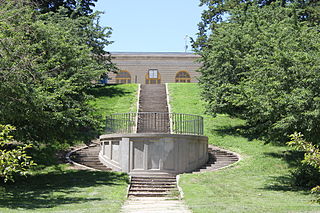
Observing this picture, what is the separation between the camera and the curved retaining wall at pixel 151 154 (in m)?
21.0

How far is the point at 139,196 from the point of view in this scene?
57.3 ft

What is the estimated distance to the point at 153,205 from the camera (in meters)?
14.5

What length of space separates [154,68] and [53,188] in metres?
45.2

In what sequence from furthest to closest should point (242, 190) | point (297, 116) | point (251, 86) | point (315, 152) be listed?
point (251, 86), point (242, 190), point (297, 116), point (315, 152)

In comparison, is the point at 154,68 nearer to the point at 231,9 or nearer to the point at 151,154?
the point at 231,9

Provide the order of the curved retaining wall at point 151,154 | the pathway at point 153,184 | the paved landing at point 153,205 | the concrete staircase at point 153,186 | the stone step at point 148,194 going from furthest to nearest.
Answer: the curved retaining wall at point 151,154 < the concrete staircase at point 153,186 < the stone step at point 148,194 < the pathway at point 153,184 < the paved landing at point 153,205

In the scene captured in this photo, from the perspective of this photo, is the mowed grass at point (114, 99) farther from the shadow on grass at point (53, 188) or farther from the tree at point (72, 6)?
the shadow on grass at point (53, 188)

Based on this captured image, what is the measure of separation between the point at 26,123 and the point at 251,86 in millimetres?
9642

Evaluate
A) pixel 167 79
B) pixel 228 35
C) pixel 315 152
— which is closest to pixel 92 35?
pixel 228 35

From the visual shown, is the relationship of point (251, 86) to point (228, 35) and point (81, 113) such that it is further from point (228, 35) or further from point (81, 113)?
point (228, 35)

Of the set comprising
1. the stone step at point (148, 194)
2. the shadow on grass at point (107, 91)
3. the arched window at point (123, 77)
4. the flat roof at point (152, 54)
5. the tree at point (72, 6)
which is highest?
the tree at point (72, 6)

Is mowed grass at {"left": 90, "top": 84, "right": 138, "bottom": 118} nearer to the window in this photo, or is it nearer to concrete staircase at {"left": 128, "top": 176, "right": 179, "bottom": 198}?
concrete staircase at {"left": 128, "top": 176, "right": 179, "bottom": 198}

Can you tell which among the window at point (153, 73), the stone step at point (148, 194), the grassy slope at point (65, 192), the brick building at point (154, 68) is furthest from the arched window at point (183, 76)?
the stone step at point (148, 194)

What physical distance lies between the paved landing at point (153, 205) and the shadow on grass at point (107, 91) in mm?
25011
